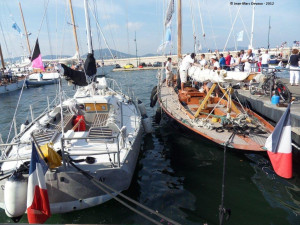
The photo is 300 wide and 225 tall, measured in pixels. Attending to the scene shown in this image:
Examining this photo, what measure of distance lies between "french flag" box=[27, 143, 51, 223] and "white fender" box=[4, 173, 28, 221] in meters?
0.46

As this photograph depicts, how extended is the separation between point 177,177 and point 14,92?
99.3 ft

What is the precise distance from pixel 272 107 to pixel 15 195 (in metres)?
9.28

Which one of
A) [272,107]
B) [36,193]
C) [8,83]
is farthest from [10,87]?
[272,107]

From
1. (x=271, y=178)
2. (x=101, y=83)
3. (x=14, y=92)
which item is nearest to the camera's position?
(x=271, y=178)

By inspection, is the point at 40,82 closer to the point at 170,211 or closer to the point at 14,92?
the point at 14,92

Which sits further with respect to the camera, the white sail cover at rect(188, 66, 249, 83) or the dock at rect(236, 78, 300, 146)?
the white sail cover at rect(188, 66, 249, 83)

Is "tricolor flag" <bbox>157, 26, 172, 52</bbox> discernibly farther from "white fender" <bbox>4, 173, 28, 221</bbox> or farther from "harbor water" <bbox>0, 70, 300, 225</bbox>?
"white fender" <bbox>4, 173, 28, 221</bbox>

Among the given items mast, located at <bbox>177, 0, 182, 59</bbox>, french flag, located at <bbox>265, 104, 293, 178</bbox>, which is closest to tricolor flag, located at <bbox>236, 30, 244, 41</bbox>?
mast, located at <bbox>177, 0, 182, 59</bbox>

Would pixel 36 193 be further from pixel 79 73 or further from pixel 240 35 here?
pixel 240 35

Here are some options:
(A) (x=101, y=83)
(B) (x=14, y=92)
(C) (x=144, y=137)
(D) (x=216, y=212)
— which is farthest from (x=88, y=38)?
(B) (x=14, y=92)

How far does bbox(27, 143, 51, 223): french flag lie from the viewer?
4477 millimetres

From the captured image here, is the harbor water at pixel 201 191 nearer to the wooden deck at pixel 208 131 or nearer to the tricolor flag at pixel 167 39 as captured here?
the wooden deck at pixel 208 131

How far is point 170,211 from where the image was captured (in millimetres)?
6074

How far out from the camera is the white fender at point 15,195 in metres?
4.75
